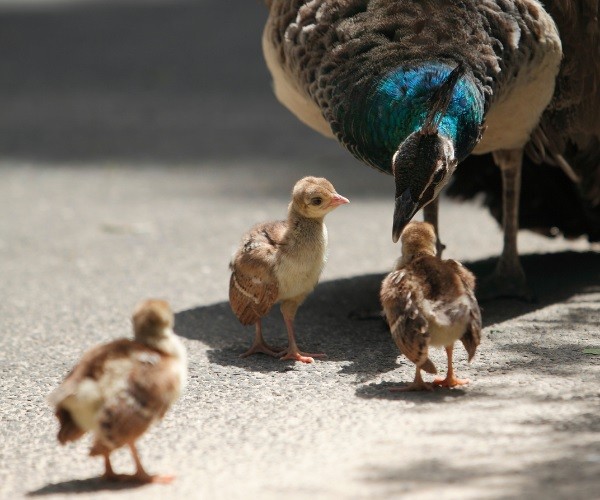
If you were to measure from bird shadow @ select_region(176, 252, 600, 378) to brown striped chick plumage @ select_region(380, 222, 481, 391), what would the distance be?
0.18 metres

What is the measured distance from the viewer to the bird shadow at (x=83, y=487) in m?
3.61

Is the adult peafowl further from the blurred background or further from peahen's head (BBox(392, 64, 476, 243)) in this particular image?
the blurred background

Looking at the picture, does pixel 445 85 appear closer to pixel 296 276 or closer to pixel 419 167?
pixel 419 167

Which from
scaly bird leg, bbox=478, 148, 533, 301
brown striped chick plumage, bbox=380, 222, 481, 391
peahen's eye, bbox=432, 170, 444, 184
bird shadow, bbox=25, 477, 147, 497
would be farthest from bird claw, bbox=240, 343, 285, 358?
bird shadow, bbox=25, 477, 147, 497

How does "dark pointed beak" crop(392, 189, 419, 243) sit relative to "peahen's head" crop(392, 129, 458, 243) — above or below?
below

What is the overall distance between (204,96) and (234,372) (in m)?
7.78

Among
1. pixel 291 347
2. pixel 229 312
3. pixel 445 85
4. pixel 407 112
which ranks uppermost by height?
pixel 445 85

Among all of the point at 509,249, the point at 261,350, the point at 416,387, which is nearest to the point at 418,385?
the point at 416,387

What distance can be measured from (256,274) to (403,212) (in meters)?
0.73

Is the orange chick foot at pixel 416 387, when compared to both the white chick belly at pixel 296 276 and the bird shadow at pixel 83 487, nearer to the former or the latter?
the white chick belly at pixel 296 276

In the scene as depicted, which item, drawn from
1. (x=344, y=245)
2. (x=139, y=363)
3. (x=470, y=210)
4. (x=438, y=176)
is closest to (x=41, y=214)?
(x=344, y=245)

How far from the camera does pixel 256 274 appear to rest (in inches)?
196

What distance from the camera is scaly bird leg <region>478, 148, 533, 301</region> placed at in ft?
19.8

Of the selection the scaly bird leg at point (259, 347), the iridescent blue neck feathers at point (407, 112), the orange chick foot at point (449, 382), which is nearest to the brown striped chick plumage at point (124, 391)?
the orange chick foot at point (449, 382)
